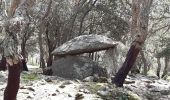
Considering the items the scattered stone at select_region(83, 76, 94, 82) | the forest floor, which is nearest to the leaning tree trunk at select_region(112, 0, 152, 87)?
the forest floor

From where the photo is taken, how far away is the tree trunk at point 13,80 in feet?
25.8

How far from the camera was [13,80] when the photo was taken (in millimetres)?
8039

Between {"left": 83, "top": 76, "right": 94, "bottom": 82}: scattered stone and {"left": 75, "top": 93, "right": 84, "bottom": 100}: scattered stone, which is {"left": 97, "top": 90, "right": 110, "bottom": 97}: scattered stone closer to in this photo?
{"left": 75, "top": 93, "right": 84, "bottom": 100}: scattered stone

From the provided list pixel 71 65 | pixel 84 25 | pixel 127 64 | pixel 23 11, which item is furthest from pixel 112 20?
pixel 23 11

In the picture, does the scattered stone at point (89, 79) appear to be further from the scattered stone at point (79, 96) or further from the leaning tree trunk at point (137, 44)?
the scattered stone at point (79, 96)

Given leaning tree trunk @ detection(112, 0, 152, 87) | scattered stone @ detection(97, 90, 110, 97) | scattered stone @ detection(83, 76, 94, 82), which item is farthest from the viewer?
scattered stone @ detection(83, 76, 94, 82)

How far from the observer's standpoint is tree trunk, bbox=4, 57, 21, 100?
788cm

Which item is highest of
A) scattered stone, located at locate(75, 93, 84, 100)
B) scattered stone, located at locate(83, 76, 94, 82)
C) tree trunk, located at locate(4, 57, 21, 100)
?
tree trunk, located at locate(4, 57, 21, 100)

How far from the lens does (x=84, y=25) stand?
27438 mm

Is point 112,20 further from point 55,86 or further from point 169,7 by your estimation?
point 55,86

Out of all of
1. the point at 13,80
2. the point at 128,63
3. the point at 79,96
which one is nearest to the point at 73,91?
the point at 79,96

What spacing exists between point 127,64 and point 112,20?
Answer: 39.7 feet

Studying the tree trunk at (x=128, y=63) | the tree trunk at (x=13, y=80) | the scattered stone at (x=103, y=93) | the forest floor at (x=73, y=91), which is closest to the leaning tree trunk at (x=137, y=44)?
the tree trunk at (x=128, y=63)

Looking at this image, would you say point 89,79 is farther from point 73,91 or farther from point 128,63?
point 73,91
